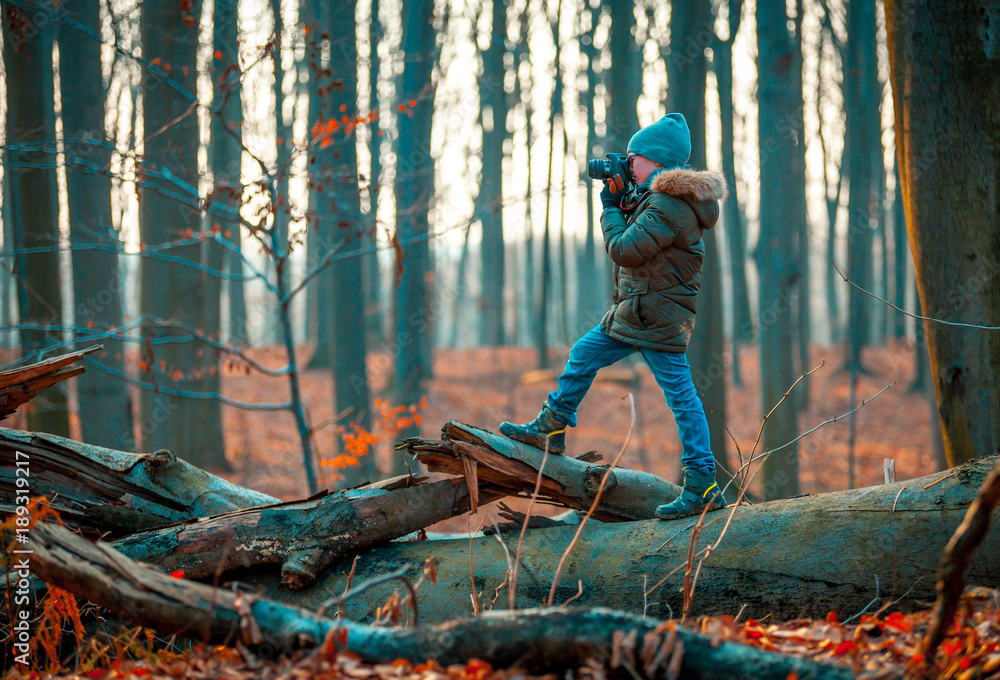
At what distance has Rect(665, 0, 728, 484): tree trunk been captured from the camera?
6.60 metres

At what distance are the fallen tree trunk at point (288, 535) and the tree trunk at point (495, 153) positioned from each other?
359 inches

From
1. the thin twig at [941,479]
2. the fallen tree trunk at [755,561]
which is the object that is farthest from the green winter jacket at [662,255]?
the thin twig at [941,479]

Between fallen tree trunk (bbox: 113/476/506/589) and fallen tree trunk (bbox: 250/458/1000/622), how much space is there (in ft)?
0.53

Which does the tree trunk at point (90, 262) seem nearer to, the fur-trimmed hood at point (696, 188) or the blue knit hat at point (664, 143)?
the blue knit hat at point (664, 143)

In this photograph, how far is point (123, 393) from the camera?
6.80 meters

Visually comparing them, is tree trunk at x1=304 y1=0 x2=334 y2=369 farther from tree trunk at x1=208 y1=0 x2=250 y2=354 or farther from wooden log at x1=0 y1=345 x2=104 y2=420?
wooden log at x1=0 y1=345 x2=104 y2=420

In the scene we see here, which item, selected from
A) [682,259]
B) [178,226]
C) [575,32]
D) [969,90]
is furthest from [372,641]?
[575,32]

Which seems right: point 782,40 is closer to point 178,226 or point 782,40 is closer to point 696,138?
point 696,138

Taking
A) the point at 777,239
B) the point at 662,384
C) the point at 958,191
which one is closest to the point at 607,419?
the point at 777,239

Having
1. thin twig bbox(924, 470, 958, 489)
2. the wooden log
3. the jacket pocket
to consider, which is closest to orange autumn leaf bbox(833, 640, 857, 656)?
thin twig bbox(924, 470, 958, 489)

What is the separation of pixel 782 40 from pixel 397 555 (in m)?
7.70

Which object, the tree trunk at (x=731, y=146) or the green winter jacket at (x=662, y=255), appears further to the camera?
the tree trunk at (x=731, y=146)

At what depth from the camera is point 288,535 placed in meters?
3.56

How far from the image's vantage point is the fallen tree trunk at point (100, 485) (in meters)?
3.72
